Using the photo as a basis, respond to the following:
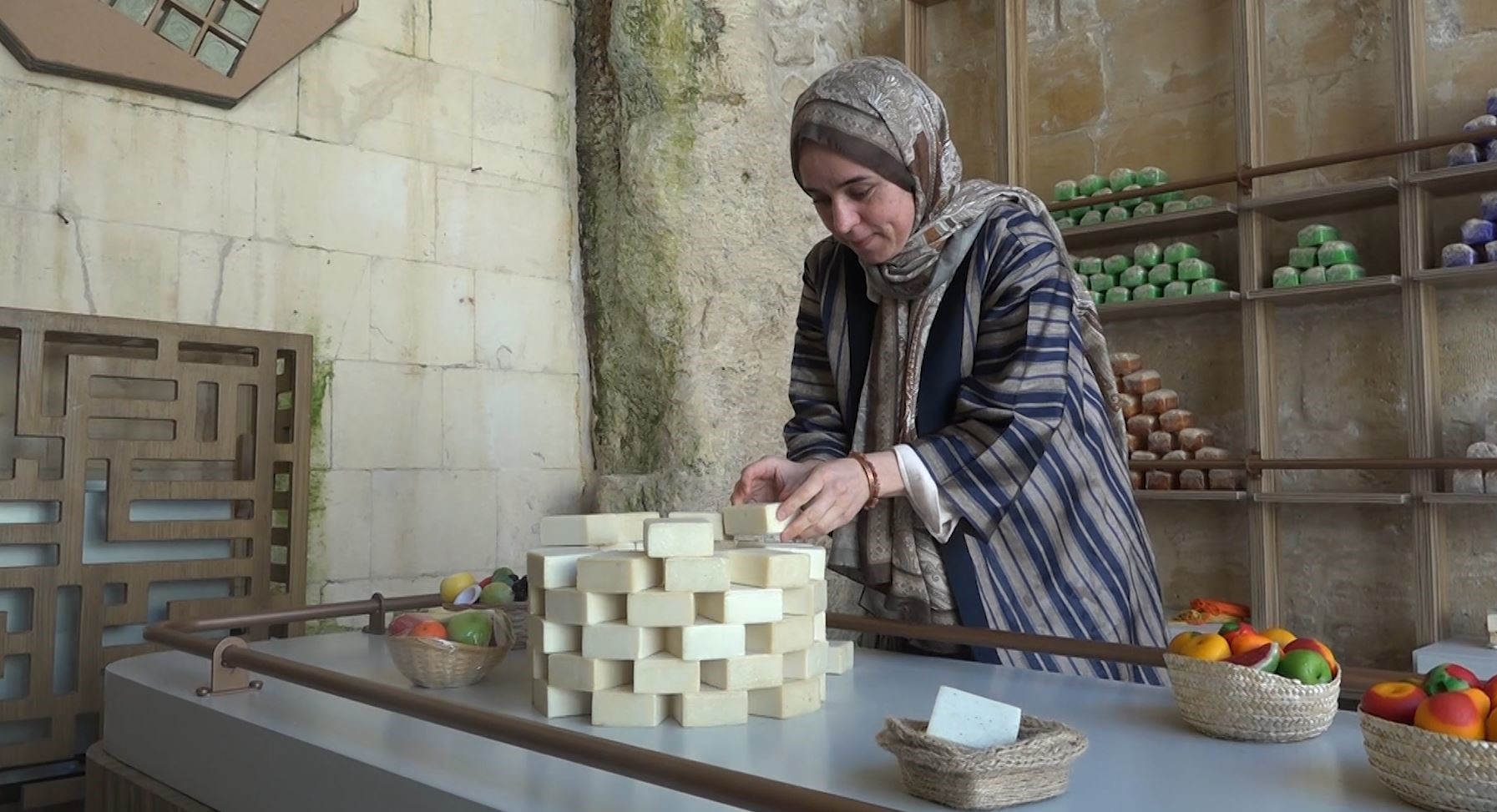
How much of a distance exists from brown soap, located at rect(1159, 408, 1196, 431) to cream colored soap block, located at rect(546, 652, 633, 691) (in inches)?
125

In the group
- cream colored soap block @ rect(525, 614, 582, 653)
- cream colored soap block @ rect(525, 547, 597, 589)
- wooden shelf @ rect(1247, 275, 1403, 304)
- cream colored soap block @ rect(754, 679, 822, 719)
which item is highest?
wooden shelf @ rect(1247, 275, 1403, 304)

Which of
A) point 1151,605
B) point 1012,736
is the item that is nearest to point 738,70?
point 1151,605

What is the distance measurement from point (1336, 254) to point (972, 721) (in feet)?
10.6

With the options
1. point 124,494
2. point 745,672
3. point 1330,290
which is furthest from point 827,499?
point 1330,290

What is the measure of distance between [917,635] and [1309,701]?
21.3 inches

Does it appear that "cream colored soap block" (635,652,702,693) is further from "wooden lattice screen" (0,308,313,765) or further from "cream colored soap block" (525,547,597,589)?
"wooden lattice screen" (0,308,313,765)

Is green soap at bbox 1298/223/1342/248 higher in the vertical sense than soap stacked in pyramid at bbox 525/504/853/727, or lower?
higher

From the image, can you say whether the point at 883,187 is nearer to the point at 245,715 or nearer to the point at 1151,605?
the point at 1151,605

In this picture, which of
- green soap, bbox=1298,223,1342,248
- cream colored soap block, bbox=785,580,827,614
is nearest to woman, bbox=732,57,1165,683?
cream colored soap block, bbox=785,580,827,614

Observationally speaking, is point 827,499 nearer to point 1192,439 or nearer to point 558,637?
point 558,637

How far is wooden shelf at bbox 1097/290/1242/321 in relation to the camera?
3734mm

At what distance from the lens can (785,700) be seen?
44.4 inches

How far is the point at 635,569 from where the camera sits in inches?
42.0

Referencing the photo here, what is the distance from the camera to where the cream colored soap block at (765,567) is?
1.12 metres
